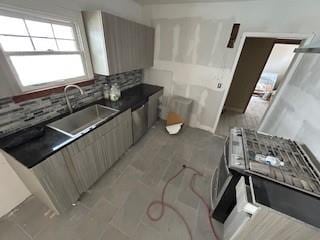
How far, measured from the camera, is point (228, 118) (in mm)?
3771

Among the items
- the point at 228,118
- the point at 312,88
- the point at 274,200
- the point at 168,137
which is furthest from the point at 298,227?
the point at 228,118

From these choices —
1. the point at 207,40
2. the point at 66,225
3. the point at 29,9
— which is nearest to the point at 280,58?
the point at 207,40

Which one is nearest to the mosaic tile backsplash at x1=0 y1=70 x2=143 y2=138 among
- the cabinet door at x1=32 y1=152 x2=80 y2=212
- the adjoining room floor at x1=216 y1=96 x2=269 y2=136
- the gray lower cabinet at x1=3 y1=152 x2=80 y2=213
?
the gray lower cabinet at x1=3 y1=152 x2=80 y2=213

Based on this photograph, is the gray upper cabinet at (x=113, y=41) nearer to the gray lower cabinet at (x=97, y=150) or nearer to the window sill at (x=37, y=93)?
the window sill at (x=37, y=93)

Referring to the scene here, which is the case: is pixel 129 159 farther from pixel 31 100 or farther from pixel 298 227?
pixel 298 227

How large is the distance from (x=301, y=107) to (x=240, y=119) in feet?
7.39

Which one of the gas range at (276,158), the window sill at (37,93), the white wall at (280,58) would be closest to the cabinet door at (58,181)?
the window sill at (37,93)

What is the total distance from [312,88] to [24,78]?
10.3 ft

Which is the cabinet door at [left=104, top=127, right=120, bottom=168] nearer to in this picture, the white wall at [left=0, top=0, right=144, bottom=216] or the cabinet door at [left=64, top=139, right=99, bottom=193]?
the cabinet door at [left=64, top=139, right=99, bottom=193]

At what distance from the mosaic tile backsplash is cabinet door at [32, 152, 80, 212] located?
592 millimetres

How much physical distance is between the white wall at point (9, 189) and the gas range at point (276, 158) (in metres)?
2.22

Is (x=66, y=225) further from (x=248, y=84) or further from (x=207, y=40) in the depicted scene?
(x=248, y=84)

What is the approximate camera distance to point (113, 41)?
1.88 m

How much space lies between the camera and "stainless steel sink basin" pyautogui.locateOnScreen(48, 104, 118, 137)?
5.58 feet
